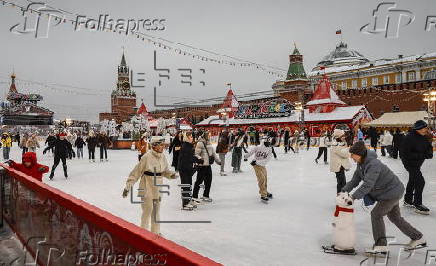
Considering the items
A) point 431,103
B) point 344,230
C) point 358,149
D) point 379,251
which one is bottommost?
point 379,251

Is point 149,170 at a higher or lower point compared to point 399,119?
lower

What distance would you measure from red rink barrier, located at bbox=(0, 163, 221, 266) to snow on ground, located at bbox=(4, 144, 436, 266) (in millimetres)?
1770

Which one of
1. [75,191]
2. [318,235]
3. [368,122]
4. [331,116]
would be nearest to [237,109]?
[331,116]

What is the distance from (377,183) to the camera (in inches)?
155

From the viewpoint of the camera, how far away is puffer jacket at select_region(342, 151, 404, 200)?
3840mm

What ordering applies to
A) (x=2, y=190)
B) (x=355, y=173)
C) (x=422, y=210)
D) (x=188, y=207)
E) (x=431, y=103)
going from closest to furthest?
(x=355, y=173) → (x=2, y=190) → (x=422, y=210) → (x=188, y=207) → (x=431, y=103)

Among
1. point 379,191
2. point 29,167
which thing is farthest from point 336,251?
point 29,167

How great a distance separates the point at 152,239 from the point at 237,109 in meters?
39.8

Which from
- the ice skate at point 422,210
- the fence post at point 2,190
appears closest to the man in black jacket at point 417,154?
the ice skate at point 422,210

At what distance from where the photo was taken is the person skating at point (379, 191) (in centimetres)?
386

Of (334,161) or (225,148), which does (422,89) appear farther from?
(334,161)

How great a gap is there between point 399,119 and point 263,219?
29.9m

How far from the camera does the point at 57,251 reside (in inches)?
127

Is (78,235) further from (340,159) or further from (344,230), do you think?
(340,159)
